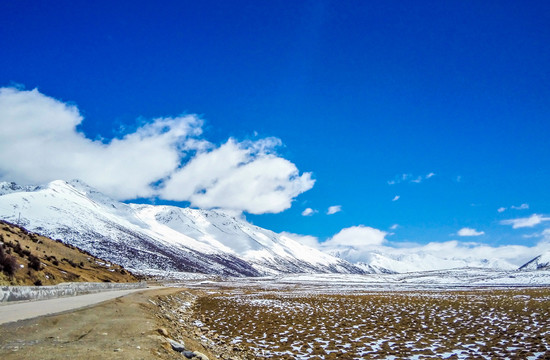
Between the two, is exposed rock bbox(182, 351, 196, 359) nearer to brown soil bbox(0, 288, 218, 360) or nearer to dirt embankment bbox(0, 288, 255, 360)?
dirt embankment bbox(0, 288, 255, 360)

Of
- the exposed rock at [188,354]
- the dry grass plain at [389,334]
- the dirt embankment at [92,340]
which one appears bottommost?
the dry grass plain at [389,334]

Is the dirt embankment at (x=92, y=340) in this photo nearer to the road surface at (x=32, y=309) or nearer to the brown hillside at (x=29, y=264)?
the road surface at (x=32, y=309)

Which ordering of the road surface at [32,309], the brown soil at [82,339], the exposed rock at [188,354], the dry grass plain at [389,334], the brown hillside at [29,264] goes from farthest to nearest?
the brown hillside at [29,264] < the road surface at [32,309] < the dry grass plain at [389,334] < the exposed rock at [188,354] < the brown soil at [82,339]

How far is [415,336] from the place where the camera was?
18312 millimetres

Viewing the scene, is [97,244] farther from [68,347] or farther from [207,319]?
[68,347]

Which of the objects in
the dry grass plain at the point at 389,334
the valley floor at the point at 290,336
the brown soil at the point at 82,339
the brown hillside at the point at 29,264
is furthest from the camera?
the brown hillside at the point at 29,264

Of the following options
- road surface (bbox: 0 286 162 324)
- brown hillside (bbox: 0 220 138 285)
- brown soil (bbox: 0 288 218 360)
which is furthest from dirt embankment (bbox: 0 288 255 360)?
brown hillside (bbox: 0 220 138 285)

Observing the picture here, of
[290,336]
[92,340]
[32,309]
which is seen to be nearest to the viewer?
[92,340]

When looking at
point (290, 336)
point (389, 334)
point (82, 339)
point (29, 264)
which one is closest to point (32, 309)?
point (82, 339)

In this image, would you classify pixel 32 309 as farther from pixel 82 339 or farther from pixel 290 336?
pixel 290 336

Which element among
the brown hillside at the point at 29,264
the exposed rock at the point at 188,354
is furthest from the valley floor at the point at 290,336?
the brown hillside at the point at 29,264

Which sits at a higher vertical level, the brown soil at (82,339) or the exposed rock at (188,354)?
the brown soil at (82,339)

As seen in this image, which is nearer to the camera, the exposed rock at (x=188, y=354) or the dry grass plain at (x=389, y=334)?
the exposed rock at (x=188, y=354)

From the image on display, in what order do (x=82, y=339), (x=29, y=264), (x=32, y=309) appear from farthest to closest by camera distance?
(x=29, y=264), (x=32, y=309), (x=82, y=339)
